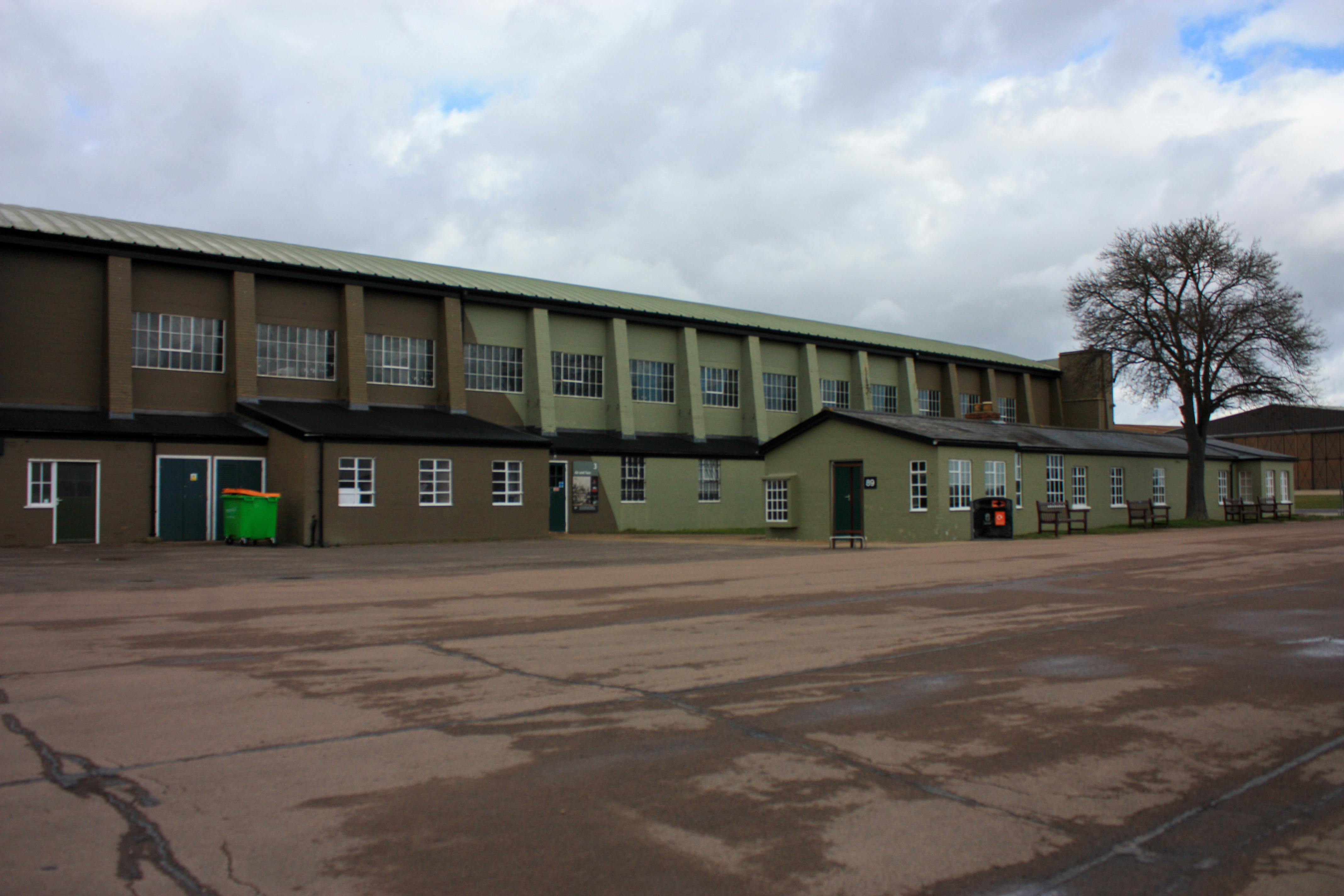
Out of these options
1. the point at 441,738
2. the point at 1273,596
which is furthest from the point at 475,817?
the point at 1273,596

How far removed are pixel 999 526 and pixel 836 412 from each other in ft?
18.9

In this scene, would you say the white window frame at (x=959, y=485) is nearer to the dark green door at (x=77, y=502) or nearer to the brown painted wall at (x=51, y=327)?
the dark green door at (x=77, y=502)

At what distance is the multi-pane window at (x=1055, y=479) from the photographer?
32281 millimetres

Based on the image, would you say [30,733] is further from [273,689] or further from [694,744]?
[694,744]

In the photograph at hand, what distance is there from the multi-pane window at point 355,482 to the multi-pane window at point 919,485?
15.4 metres

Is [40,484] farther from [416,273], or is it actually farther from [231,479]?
[416,273]

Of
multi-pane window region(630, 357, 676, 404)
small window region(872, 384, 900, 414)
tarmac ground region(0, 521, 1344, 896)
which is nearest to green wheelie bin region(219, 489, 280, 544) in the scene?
tarmac ground region(0, 521, 1344, 896)

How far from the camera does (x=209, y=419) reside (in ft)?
96.1

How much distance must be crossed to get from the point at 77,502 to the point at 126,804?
78.4ft

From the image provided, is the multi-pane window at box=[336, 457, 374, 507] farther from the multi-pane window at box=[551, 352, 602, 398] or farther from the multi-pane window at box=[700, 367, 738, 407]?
the multi-pane window at box=[700, 367, 738, 407]

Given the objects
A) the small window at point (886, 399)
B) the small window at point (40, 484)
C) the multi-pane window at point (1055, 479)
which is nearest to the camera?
the small window at point (40, 484)

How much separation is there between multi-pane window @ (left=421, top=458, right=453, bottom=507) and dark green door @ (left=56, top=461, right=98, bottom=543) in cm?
834

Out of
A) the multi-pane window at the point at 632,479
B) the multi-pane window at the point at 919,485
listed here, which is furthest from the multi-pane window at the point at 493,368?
the multi-pane window at the point at 919,485

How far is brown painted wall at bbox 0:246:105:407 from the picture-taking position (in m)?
26.7
